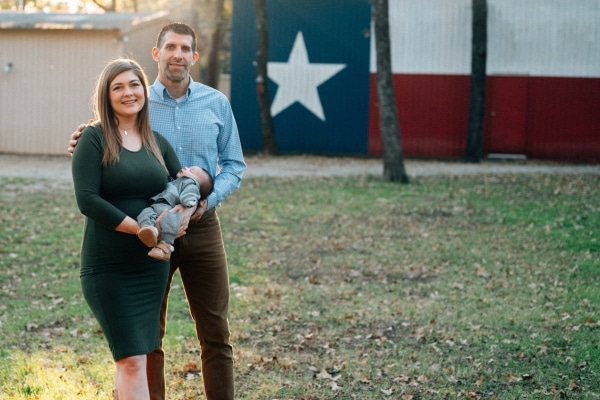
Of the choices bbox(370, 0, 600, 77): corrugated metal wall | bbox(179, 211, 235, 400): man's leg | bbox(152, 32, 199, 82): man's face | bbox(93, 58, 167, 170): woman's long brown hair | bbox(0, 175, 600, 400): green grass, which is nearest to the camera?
bbox(93, 58, 167, 170): woman's long brown hair

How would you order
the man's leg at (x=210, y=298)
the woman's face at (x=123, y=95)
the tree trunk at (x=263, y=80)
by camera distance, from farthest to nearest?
the tree trunk at (x=263, y=80)
the man's leg at (x=210, y=298)
the woman's face at (x=123, y=95)

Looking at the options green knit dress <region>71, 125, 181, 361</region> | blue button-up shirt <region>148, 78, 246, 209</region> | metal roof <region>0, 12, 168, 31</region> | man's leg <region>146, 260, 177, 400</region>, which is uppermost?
metal roof <region>0, 12, 168, 31</region>

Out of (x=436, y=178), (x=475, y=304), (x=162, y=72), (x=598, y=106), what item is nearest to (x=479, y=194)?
(x=436, y=178)

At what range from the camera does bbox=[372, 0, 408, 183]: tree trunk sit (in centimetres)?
1858

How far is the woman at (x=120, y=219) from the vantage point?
13.9 feet

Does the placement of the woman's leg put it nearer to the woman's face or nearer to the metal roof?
the woman's face

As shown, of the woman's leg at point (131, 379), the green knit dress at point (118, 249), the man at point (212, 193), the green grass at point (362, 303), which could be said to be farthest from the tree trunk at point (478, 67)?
the woman's leg at point (131, 379)

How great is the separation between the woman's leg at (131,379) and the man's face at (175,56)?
4.96 feet

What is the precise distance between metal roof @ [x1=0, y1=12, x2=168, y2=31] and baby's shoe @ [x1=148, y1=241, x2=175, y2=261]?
19519 millimetres

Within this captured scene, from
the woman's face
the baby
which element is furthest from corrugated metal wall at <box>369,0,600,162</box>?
the woman's face

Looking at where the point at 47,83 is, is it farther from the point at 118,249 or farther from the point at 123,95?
the point at 118,249

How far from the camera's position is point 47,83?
79.3 feet

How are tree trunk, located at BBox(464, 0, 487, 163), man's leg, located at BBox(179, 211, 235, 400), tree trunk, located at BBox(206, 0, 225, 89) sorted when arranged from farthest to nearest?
tree trunk, located at BBox(206, 0, 225, 89) < tree trunk, located at BBox(464, 0, 487, 163) < man's leg, located at BBox(179, 211, 235, 400)

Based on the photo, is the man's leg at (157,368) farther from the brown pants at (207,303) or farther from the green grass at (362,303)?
the green grass at (362,303)
